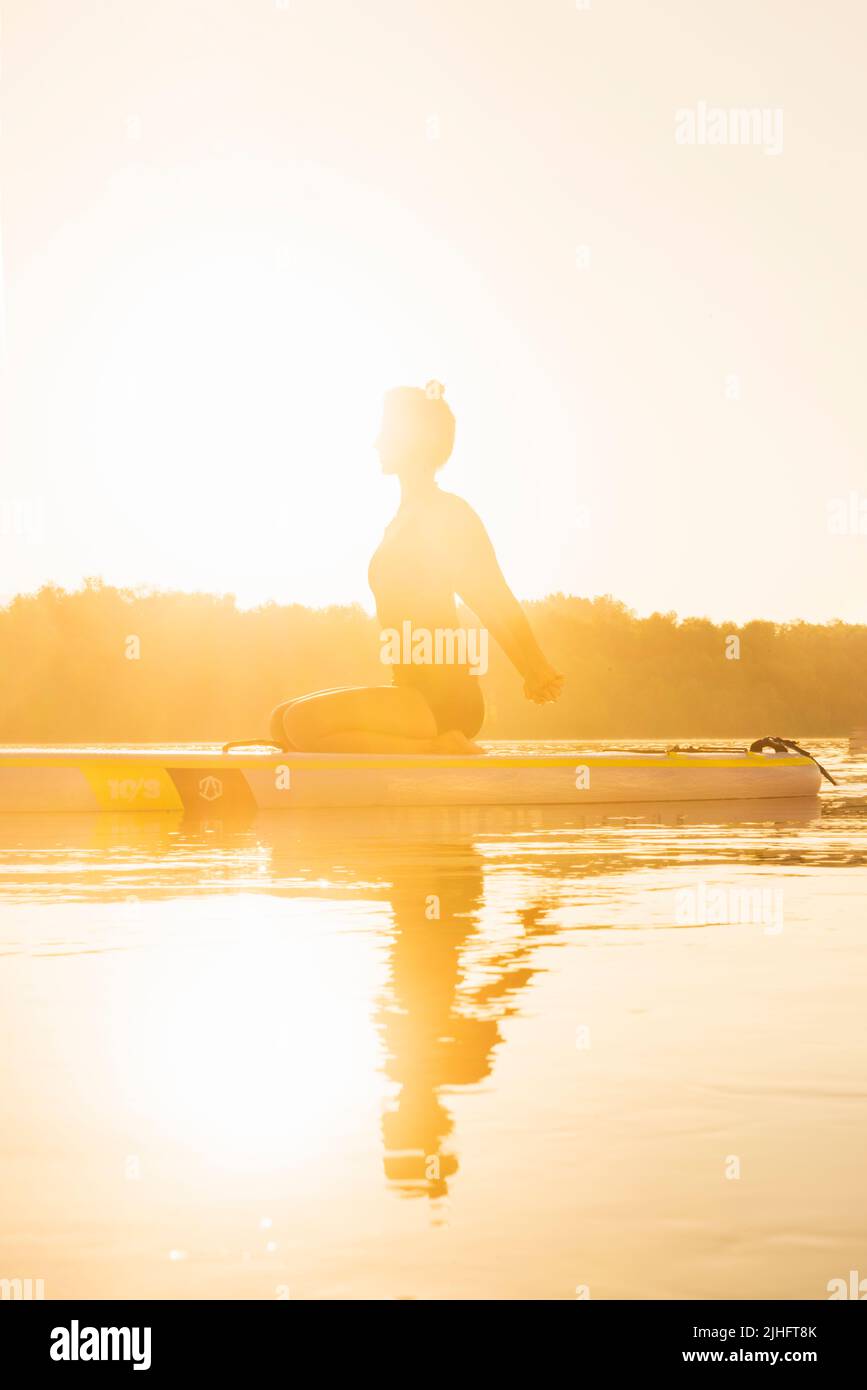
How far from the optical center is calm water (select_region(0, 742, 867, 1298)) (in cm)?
348

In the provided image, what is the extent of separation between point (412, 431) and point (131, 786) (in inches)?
159

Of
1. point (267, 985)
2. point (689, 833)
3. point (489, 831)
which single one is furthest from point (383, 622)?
point (267, 985)

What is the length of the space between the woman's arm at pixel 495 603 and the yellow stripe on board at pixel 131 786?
124 inches

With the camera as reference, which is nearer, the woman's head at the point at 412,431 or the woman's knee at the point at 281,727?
the woman's head at the point at 412,431

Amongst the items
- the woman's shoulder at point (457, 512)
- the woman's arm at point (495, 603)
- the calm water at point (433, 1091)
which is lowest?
the calm water at point (433, 1091)

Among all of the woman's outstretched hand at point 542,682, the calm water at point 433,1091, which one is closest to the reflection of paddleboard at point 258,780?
the woman's outstretched hand at point 542,682

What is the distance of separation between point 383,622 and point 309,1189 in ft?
41.5

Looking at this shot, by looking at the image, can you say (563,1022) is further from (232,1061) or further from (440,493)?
(440,493)

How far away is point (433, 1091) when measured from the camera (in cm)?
477

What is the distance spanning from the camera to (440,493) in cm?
1650

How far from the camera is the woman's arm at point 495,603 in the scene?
15.9m

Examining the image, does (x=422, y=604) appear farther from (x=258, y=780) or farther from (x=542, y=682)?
(x=258, y=780)
